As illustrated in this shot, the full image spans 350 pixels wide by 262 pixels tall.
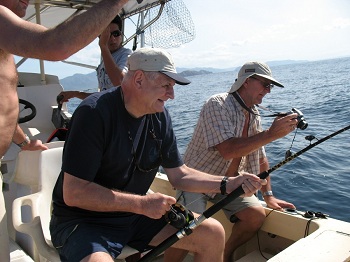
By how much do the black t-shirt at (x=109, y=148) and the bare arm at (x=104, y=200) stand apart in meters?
0.05

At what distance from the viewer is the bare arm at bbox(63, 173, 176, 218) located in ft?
6.44

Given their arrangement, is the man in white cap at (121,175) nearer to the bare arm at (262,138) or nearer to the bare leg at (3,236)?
the bare leg at (3,236)

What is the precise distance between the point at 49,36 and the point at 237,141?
1.87 m

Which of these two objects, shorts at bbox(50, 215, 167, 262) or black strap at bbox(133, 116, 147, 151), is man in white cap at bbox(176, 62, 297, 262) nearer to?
shorts at bbox(50, 215, 167, 262)

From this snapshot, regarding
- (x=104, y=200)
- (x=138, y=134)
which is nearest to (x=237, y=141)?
(x=138, y=134)

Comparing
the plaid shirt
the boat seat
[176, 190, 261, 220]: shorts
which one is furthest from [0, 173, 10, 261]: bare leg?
the plaid shirt

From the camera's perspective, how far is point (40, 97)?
520 centimetres

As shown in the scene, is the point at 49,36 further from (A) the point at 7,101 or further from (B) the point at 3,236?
(B) the point at 3,236

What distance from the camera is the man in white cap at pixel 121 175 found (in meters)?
1.97

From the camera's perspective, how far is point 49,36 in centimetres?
142

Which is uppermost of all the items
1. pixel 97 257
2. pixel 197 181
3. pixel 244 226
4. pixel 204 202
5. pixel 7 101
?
pixel 7 101

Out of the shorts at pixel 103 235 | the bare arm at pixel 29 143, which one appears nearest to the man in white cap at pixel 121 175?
the shorts at pixel 103 235

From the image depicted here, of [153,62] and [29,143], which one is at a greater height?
[153,62]

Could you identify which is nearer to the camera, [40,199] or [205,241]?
[205,241]
